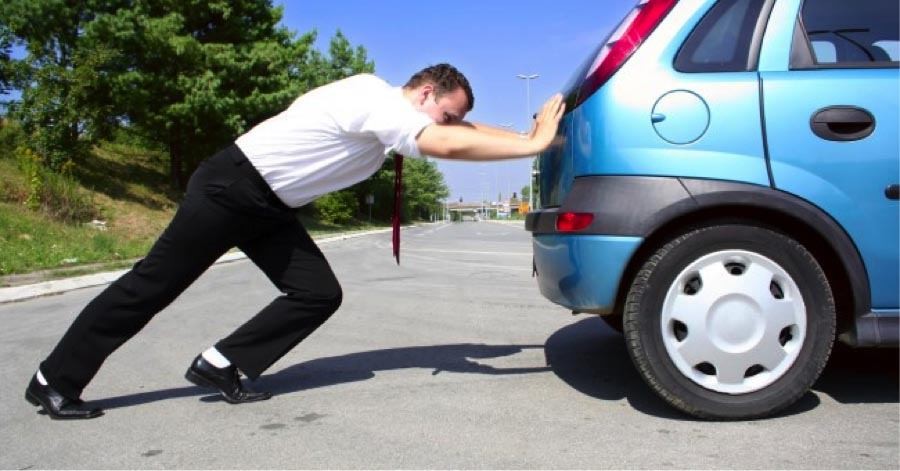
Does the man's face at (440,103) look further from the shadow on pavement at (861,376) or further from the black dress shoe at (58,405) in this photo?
the shadow on pavement at (861,376)

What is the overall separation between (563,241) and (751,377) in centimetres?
90

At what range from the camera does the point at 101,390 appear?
3502 millimetres

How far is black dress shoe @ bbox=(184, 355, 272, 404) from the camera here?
326 cm

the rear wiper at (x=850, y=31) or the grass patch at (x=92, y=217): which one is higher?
the rear wiper at (x=850, y=31)

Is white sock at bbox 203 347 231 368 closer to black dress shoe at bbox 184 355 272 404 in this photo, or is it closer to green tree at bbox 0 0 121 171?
black dress shoe at bbox 184 355 272 404

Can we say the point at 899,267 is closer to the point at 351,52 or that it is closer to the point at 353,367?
the point at 353,367

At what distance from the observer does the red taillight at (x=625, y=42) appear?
2.78 meters

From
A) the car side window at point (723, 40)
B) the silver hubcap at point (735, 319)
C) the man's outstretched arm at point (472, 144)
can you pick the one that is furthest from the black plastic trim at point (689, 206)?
the car side window at point (723, 40)

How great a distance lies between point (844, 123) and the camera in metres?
2.65

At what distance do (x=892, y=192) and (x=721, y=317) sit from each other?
0.78 m

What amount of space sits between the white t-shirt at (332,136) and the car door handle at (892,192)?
1.75 m

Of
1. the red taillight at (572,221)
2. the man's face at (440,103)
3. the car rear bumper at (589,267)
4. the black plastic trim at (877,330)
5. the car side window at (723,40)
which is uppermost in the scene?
the car side window at (723,40)

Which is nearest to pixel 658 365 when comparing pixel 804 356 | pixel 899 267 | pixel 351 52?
pixel 804 356

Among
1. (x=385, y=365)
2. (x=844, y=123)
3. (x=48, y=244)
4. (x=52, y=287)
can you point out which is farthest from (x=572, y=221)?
(x=48, y=244)
